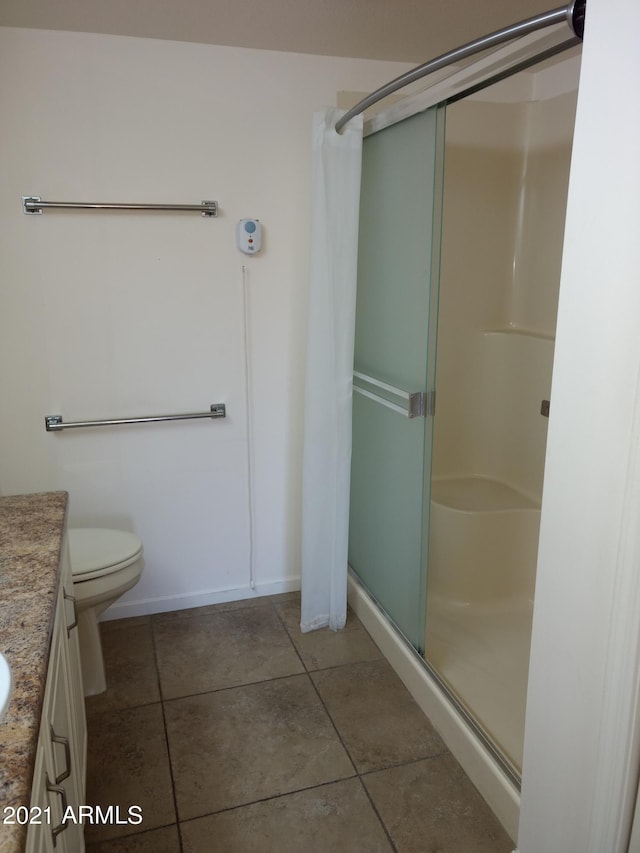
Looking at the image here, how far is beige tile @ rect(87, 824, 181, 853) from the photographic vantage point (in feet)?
5.36

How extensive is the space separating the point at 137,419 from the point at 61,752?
1434 millimetres

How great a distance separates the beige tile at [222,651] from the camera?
7.56 feet

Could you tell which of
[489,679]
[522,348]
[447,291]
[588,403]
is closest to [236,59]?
[447,291]

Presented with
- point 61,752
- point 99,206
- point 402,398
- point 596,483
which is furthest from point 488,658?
point 99,206

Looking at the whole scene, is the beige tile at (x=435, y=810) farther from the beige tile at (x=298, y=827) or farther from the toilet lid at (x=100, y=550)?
the toilet lid at (x=100, y=550)

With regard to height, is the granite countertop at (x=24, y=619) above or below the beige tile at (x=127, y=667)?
above

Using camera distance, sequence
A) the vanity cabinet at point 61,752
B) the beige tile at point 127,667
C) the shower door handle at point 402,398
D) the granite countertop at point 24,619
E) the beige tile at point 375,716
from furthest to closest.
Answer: the beige tile at point 127,667 < the shower door handle at point 402,398 < the beige tile at point 375,716 < the vanity cabinet at point 61,752 < the granite countertop at point 24,619

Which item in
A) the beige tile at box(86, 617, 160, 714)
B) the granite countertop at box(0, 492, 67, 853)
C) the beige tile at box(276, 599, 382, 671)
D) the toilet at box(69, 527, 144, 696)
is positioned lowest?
the beige tile at box(86, 617, 160, 714)

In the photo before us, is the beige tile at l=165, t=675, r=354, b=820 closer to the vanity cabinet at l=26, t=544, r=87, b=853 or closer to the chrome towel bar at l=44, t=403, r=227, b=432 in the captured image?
the vanity cabinet at l=26, t=544, r=87, b=853

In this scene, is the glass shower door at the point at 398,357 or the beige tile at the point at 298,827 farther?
the glass shower door at the point at 398,357

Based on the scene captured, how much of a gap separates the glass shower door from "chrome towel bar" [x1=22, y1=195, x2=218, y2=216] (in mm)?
572

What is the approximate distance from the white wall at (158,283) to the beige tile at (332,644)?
46 cm

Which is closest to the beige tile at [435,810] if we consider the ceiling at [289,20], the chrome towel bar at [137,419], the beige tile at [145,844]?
the beige tile at [145,844]

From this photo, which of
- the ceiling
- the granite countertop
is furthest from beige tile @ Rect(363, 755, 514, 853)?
the ceiling
